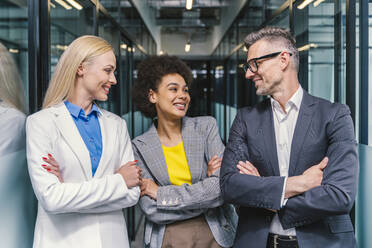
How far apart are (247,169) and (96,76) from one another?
805 millimetres

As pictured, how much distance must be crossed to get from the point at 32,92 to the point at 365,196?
1.84m

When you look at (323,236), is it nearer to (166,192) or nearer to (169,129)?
(166,192)

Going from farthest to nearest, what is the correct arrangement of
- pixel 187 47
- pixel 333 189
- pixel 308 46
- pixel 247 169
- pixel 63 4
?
pixel 187 47
pixel 308 46
pixel 63 4
pixel 247 169
pixel 333 189

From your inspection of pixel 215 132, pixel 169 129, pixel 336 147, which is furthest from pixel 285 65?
pixel 169 129

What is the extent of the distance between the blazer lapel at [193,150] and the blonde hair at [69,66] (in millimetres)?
647

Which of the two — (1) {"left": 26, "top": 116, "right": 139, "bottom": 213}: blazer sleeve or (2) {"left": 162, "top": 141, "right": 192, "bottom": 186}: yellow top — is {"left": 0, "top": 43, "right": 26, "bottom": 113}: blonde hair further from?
(2) {"left": 162, "top": 141, "right": 192, "bottom": 186}: yellow top

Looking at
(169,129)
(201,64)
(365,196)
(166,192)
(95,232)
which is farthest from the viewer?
(201,64)

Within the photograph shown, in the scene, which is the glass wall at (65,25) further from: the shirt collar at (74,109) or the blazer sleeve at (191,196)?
the blazer sleeve at (191,196)

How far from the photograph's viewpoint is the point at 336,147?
56.9 inches

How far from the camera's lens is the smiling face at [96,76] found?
1658 millimetres

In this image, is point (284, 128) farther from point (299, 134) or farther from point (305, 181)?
point (305, 181)

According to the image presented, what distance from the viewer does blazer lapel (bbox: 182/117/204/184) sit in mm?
1913

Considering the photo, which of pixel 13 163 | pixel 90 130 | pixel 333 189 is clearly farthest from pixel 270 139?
pixel 13 163

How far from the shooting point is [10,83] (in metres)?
1.68
